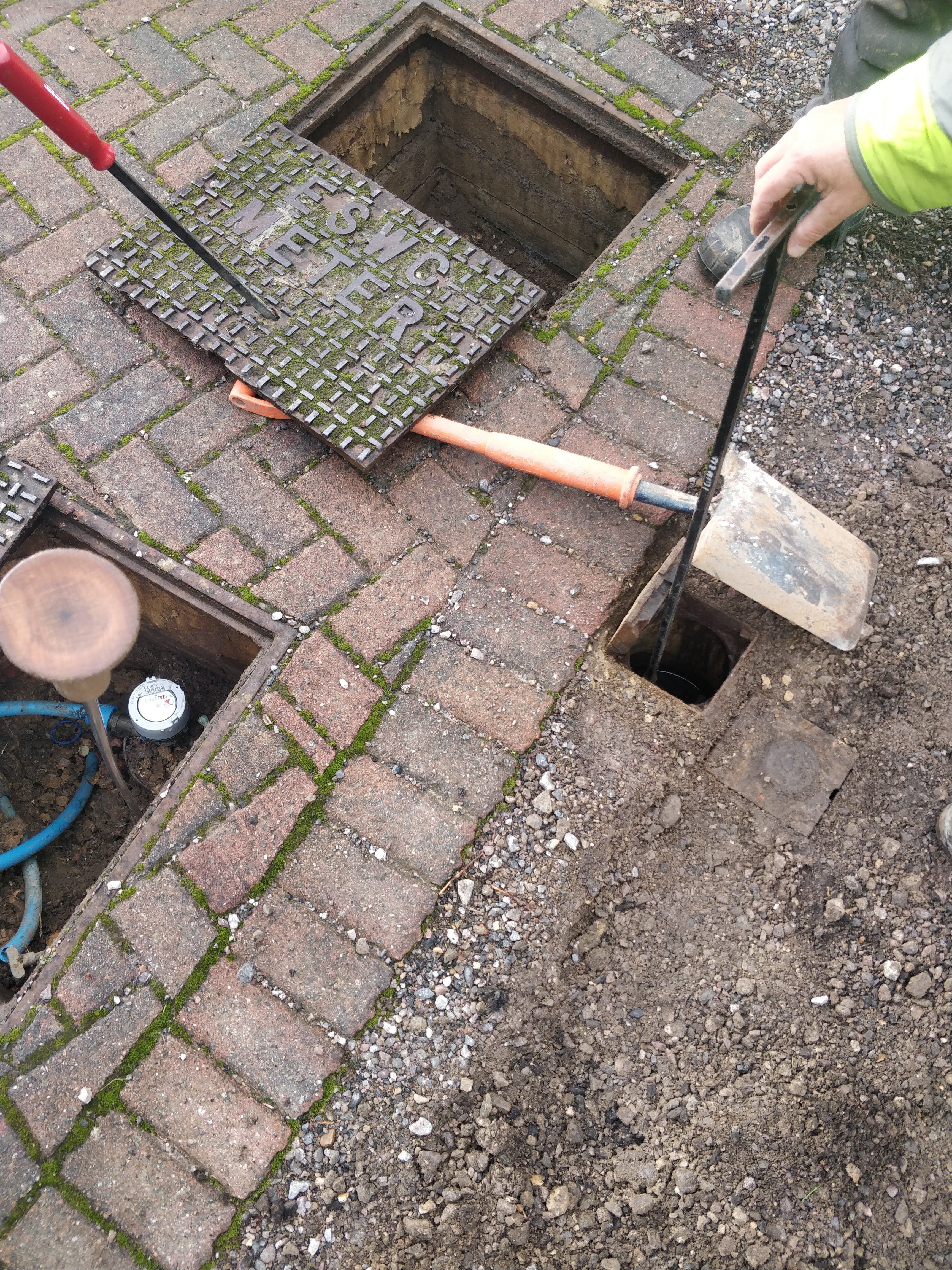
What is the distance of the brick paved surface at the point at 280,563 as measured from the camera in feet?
7.17

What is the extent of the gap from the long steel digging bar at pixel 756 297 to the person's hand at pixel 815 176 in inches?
1.2

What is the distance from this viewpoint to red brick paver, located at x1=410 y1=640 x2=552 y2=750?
8.43 ft

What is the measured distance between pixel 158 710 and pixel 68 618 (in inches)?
40.8

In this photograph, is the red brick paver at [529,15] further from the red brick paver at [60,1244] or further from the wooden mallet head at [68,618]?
the red brick paver at [60,1244]

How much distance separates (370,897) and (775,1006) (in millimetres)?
1060

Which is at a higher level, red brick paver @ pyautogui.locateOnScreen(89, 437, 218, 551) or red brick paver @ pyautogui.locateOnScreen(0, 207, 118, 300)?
red brick paver @ pyautogui.locateOnScreen(0, 207, 118, 300)

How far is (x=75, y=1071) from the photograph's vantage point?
2.21m

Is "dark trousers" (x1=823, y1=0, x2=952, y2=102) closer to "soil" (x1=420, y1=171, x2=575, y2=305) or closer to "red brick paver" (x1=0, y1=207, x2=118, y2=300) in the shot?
"soil" (x1=420, y1=171, x2=575, y2=305)

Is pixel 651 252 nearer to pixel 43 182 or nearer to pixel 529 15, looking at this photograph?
pixel 529 15

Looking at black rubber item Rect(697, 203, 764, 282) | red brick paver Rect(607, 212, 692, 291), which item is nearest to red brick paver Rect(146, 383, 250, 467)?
red brick paver Rect(607, 212, 692, 291)

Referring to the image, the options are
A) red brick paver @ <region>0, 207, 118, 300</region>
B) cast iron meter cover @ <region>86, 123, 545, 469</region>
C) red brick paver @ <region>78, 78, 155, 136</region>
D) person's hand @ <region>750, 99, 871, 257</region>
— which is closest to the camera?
person's hand @ <region>750, 99, 871, 257</region>

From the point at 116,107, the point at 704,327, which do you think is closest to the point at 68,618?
the point at 704,327

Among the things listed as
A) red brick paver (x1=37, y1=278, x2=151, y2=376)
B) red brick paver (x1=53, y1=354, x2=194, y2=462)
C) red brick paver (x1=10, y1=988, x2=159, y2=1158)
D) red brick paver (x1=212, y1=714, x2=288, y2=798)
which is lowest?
red brick paver (x1=10, y1=988, x2=159, y2=1158)

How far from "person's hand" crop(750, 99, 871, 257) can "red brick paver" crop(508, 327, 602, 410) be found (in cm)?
117
